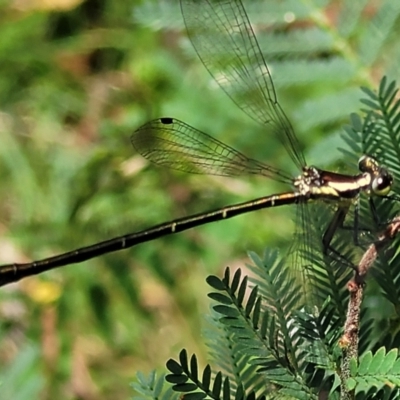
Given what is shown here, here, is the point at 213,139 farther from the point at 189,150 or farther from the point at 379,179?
the point at 379,179

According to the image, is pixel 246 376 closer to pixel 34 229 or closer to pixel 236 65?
pixel 236 65

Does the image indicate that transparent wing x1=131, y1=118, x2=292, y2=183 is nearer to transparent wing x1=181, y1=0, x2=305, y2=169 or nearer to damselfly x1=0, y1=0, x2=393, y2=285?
damselfly x1=0, y1=0, x2=393, y2=285

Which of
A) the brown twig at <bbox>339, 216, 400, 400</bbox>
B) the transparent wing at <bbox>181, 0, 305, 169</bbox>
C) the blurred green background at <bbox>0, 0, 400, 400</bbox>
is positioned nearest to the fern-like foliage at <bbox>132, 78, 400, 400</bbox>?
the brown twig at <bbox>339, 216, 400, 400</bbox>

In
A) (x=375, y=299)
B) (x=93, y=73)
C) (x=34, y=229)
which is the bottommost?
(x=375, y=299)

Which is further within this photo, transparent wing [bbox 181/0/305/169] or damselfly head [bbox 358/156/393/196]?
transparent wing [bbox 181/0/305/169]

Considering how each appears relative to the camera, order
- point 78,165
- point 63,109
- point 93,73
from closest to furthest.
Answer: point 78,165 < point 63,109 < point 93,73

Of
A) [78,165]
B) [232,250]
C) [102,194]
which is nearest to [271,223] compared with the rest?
[232,250]
